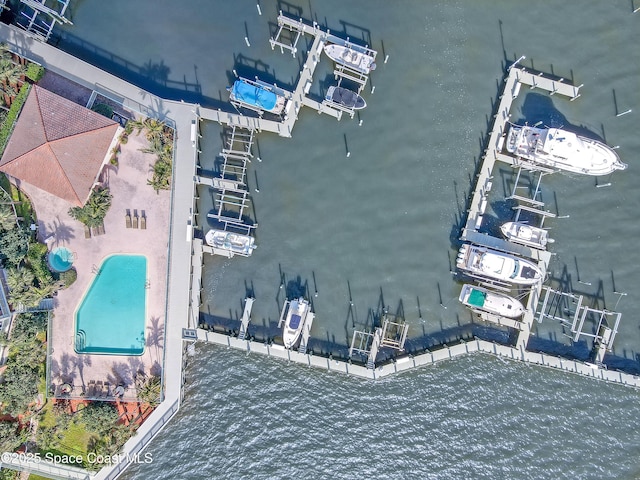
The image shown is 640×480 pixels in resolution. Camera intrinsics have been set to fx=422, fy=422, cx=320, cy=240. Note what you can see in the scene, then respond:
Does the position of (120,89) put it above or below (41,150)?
above

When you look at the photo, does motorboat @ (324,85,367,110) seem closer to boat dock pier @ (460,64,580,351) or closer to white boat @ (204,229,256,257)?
boat dock pier @ (460,64,580,351)

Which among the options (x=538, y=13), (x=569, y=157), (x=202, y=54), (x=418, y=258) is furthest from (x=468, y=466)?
(x=202, y=54)

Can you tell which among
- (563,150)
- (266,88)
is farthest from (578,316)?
(266,88)

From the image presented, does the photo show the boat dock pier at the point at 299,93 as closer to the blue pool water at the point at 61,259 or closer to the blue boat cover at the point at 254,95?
the blue boat cover at the point at 254,95

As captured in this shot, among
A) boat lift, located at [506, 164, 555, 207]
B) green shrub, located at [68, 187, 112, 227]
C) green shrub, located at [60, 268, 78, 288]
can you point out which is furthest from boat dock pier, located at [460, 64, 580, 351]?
green shrub, located at [60, 268, 78, 288]

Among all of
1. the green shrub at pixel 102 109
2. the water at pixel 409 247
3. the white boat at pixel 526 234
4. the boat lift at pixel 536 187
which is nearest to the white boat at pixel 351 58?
the water at pixel 409 247

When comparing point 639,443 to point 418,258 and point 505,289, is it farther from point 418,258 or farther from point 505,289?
point 418,258
